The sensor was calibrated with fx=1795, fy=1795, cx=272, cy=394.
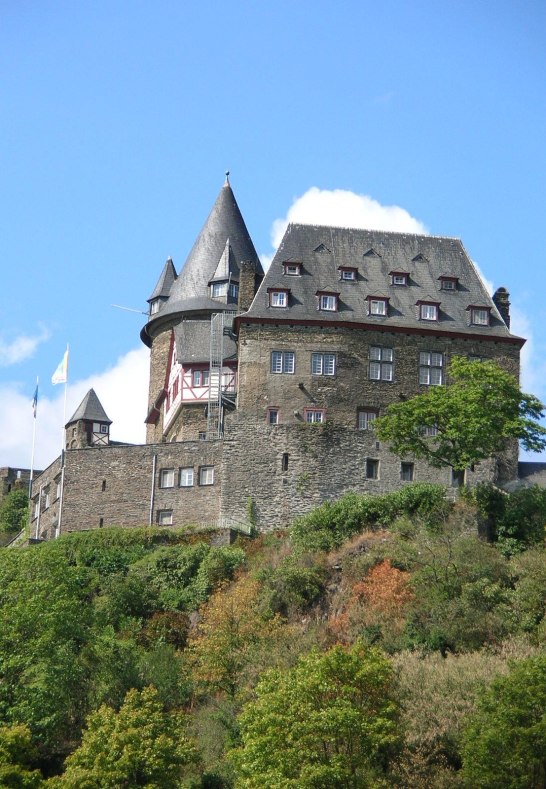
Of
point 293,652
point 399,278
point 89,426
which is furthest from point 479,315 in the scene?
point 293,652

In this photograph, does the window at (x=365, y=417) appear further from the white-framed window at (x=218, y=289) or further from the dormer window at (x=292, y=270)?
the white-framed window at (x=218, y=289)

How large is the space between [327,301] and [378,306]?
7.23 ft

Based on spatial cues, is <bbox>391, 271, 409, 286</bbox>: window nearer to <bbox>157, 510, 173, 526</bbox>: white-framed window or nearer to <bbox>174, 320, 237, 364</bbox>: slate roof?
<bbox>174, 320, 237, 364</bbox>: slate roof

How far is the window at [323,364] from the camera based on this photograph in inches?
2928

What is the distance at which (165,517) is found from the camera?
73375mm

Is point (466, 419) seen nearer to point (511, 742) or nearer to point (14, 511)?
point (511, 742)

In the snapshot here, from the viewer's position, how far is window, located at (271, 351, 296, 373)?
74.4 m

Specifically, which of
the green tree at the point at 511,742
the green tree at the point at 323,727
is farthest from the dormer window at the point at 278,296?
the green tree at the point at 511,742

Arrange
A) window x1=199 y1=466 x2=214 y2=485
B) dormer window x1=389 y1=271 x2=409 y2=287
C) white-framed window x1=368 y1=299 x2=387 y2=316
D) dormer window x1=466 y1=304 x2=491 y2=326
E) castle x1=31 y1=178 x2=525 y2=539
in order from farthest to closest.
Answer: dormer window x1=389 y1=271 x2=409 y2=287
dormer window x1=466 y1=304 x2=491 y2=326
white-framed window x1=368 y1=299 x2=387 y2=316
window x1=199 y1=466 x2=214 y2=485
castle x1=31 y1=178 x2=525 y2=539

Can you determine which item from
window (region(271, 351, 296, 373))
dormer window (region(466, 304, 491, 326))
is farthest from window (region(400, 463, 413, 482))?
dormer window (region(466, 304, 491, 326))

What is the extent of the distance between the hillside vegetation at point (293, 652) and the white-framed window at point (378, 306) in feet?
35.0

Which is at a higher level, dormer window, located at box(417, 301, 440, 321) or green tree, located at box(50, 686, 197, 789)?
dormer window, located at box(417, 301, 440, 321)

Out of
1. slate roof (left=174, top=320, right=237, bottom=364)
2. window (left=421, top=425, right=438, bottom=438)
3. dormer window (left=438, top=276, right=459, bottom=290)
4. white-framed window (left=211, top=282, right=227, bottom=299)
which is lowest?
window (left=421, top=425, right=438, bottom=438)

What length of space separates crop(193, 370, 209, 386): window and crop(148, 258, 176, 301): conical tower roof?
1035 cm
